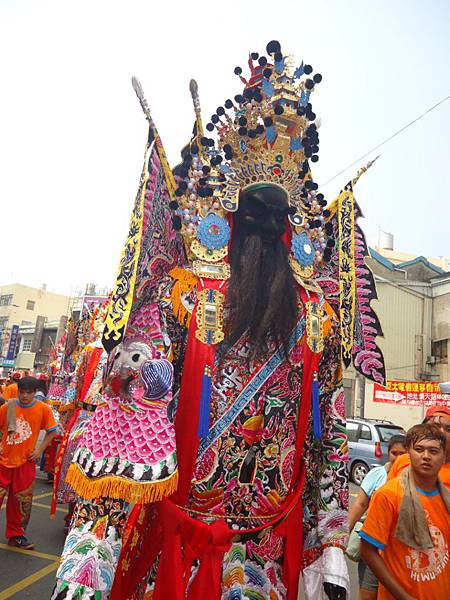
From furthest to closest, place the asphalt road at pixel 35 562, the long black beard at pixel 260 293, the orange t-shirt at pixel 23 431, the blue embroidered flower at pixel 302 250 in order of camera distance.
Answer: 1. the orange t-shirt at pixel 23 431
2. the asphalt road at pixel 35 562
3. the blue embroidered flower at pixel 302 250
4. the long black beard at pixel 260 293

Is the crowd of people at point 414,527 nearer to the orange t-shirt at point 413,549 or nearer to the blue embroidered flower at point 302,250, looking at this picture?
the orange t-shirt at point 413,549

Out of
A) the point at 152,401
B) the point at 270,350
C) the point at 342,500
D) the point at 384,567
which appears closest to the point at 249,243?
the point at 270,350

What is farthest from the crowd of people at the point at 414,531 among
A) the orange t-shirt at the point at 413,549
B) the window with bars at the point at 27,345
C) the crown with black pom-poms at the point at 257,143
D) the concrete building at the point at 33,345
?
the window with bars at the point at 27,345

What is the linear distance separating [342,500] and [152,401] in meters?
0.95

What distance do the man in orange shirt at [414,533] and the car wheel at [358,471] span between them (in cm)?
897

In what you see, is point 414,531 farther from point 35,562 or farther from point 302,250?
point 35,562

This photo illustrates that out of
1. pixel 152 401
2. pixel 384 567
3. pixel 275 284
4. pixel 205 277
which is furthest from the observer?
Answer: pixel 384 567

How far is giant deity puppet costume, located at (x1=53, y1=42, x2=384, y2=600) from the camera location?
5.29ft

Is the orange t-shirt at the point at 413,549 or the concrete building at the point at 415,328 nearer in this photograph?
the orange t-shirt at the point at 413,549

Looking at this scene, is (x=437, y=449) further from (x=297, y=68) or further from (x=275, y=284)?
(x=297, y=68)

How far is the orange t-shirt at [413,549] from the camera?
2.21m

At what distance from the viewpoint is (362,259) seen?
2.41 metres

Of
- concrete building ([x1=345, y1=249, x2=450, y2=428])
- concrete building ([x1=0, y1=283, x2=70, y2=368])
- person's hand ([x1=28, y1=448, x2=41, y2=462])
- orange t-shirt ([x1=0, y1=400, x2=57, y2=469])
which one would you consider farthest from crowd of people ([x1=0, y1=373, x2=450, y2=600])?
concrete building ([x1=0, y1=283, x2=70, y2=368])

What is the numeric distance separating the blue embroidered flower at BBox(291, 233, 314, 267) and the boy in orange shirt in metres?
3.62
